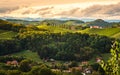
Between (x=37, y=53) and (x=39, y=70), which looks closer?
(x=39, y=70)

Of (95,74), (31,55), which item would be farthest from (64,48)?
(95,74)

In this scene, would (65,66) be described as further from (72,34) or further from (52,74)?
(72,34)

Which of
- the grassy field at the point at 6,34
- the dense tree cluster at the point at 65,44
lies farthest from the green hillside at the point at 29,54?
the grassy field at the point at 6,34

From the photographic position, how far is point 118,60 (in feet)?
63.0

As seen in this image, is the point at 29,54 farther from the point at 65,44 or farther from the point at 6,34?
the point at 6,34

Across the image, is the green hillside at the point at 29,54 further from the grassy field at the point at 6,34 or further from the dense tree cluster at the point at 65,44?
the grassy field at the point at 6,34

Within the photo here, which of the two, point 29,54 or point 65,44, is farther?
point 65,44

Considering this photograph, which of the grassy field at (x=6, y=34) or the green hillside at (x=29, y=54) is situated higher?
the grassy field at (x=6, y=34)

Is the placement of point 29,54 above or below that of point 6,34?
below

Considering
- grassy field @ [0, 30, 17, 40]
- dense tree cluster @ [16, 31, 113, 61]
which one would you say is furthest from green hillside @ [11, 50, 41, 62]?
grassy field @ [0, 30, 17, 40]

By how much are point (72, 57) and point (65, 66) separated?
1047 inches

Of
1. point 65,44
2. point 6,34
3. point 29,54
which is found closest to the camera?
point 29,54

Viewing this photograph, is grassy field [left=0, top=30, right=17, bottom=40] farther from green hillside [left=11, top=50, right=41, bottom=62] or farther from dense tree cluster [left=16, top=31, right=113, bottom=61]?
green hillside [left=11, top=50, right=41, bottom=62]

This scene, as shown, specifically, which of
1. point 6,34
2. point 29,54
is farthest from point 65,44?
point 6,34
